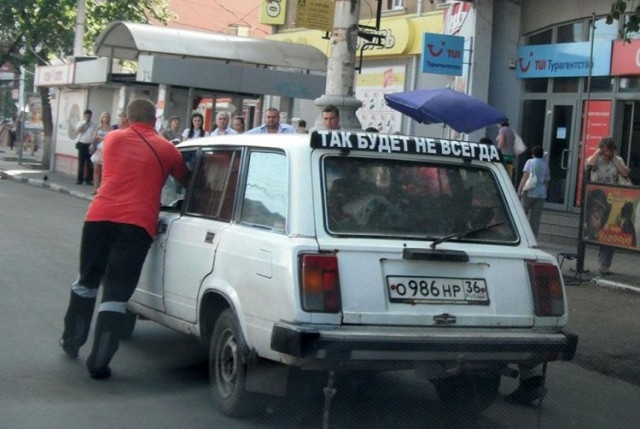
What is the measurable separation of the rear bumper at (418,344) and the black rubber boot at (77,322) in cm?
233

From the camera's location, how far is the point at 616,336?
940cm

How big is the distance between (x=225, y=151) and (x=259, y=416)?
173cm

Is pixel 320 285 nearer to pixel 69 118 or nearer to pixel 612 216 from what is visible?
pixel 612 216

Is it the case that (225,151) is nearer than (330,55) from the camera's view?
Yes

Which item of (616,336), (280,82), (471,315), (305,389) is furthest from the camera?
(280,82)

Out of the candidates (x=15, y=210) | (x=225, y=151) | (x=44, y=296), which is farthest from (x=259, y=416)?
(x=15, y=210)

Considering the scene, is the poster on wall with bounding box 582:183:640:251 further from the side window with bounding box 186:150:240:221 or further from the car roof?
the side window with bounding box 186:150:240:221

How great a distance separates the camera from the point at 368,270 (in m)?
5.53

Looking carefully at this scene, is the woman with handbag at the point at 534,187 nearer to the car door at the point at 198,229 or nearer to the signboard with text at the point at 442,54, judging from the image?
the signboard with text at the point at 442,54

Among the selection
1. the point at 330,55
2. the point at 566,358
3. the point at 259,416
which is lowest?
the point at 259,416

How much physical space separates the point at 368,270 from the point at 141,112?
2.39m

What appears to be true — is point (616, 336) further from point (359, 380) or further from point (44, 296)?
point (44, 296)

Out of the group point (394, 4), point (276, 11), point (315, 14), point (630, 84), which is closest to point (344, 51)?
point (315, 14)

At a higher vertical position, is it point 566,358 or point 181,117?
point 181,117
